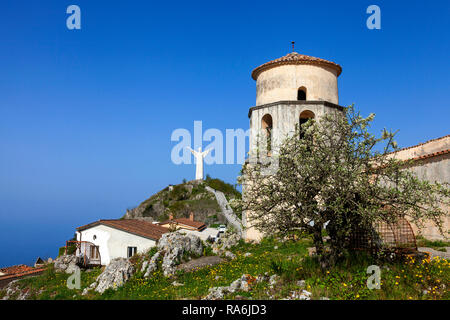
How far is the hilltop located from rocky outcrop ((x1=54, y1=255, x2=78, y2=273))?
25.2 m

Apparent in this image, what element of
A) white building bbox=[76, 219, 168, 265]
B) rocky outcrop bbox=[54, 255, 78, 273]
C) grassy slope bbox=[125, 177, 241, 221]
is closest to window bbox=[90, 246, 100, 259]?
white building bbox=[76, 219, 168, 265]

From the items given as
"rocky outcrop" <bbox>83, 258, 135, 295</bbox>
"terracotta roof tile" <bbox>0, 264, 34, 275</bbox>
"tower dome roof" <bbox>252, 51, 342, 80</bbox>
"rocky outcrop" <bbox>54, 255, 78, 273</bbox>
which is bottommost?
"terracotta roof tile" <bbox>0, 264, 34, 275</bbox>

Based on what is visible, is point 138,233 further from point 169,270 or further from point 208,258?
Result: point 169,270

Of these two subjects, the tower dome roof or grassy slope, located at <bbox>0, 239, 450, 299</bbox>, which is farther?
the tower dome roof

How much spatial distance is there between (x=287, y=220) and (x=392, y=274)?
3.36 meters

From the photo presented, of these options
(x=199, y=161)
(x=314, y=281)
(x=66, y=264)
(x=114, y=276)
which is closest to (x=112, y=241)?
(x=66, y=264)

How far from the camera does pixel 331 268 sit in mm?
10289

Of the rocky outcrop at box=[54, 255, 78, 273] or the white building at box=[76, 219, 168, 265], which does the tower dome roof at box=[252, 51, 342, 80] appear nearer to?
the white building at box=[76, 219, 168, 265]

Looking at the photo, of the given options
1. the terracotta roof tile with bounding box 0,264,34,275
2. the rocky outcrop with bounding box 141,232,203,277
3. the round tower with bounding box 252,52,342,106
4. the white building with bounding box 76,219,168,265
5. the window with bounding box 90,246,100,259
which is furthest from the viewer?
the terracotta roof tile with bounding box 0,264,34,275

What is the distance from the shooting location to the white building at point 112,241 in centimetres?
2684

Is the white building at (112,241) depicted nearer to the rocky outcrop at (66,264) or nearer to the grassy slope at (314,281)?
the rocky outcrop at (66,264)

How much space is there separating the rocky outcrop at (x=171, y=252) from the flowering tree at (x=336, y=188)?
810 centimetres

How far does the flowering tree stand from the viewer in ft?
30.5

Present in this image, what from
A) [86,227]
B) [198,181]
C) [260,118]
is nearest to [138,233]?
[86,227]
